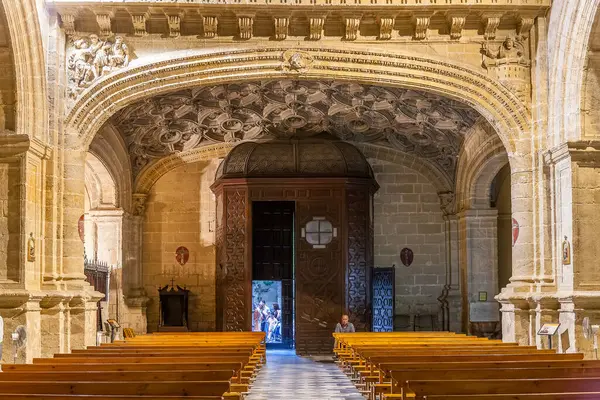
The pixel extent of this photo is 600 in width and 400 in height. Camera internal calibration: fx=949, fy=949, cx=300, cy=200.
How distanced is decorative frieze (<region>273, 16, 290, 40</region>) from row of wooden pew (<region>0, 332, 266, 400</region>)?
4331mm

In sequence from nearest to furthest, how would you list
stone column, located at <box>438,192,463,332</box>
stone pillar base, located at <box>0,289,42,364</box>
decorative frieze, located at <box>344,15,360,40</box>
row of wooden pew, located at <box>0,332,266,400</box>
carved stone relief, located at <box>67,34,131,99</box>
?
row of wooden pew, located at <box>0,332,266,400</box> < stone pillar base, located at <box>0,289,42,364</box> < decorative frieze, located at <box>344,15,360,40</box> < carved stone relief, located at <box>67,34,131,99</box> < stone column, located at <box>438,192,463,332</box>

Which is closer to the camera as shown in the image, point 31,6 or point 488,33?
point 31,6

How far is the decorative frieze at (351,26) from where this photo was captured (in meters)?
13.0

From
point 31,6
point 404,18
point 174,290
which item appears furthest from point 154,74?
point 174,290

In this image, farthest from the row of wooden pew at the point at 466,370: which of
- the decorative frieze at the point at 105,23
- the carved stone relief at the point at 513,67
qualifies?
the decorative frieze at the point at 105,23

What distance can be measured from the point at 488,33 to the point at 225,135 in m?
7.08

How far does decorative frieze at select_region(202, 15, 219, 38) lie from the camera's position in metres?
13.0

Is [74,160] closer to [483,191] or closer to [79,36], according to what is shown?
[79,36]

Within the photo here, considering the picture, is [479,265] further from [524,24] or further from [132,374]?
[132,374]

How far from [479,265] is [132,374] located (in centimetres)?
1165

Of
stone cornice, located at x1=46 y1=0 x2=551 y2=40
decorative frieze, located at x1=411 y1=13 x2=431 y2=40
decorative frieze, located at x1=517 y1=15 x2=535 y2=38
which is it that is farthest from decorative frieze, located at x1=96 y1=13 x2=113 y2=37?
decorative frieze, located at x1=517 y1=15 x2=535 y2=38

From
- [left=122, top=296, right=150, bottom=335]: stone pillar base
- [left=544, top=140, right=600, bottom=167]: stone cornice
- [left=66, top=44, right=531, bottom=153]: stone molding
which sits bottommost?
[left=122, top=296, right=150, bottom=335]: stone pillar base

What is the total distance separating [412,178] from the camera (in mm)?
19656

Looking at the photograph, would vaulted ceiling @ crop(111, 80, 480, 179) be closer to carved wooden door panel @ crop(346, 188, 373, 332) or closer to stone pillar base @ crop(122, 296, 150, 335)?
carved wooden door panel @ crop(346, 188, 373, 332)
